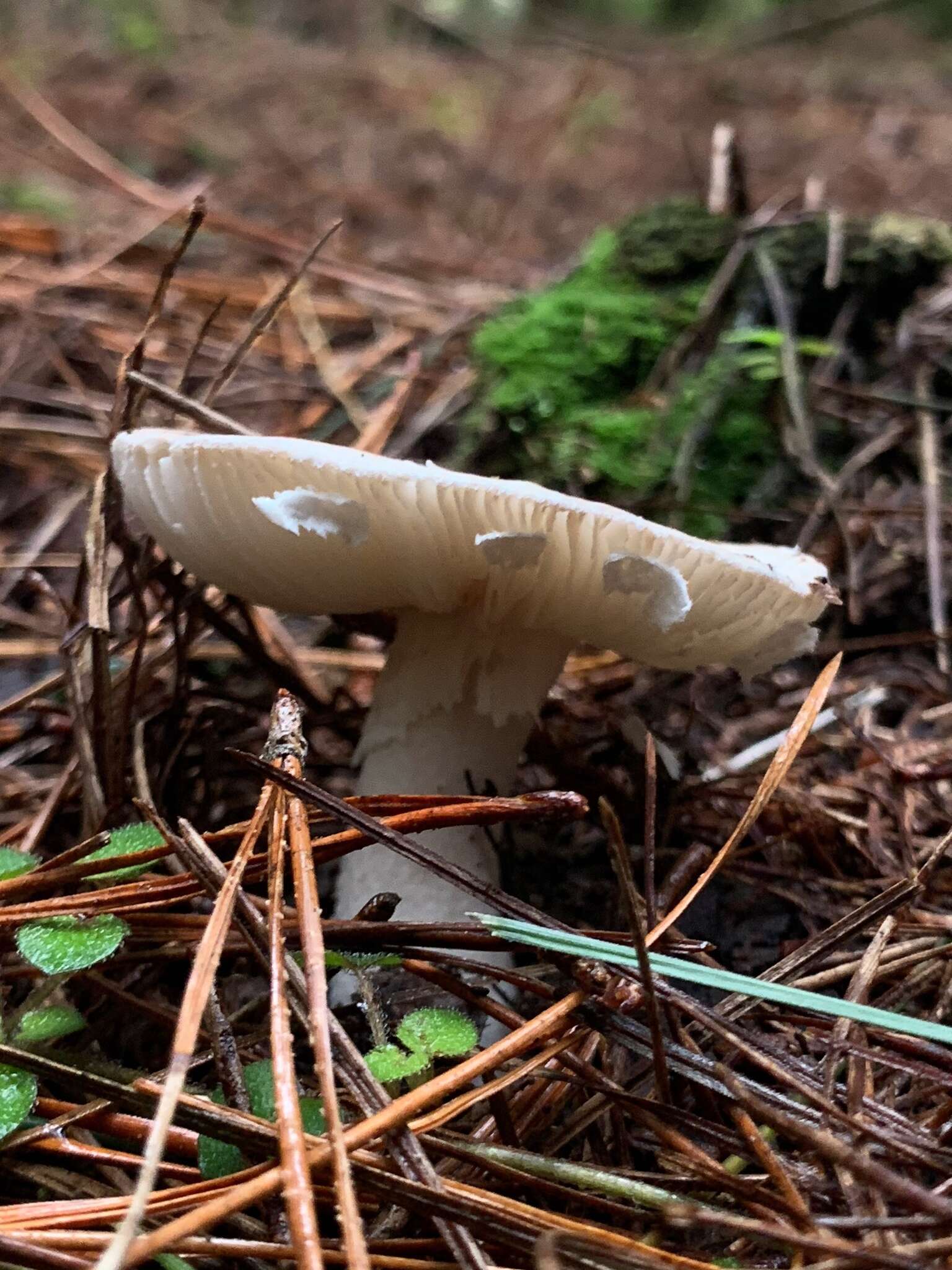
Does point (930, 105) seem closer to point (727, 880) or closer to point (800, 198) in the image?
point (800, 198)

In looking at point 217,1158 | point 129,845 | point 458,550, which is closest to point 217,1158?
point 217,1158

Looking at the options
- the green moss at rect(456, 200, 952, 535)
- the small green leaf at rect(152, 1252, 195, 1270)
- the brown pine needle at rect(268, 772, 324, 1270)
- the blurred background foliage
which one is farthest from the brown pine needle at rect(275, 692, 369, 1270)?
the blurred background foliage

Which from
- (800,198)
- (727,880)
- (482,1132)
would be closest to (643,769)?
(727,880)

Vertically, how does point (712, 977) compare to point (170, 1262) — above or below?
above

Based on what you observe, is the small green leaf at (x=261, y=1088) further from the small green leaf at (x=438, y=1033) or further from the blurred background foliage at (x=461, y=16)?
the blurred background foliage at (x=461, y=16)

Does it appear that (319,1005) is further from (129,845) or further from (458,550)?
(458,550)

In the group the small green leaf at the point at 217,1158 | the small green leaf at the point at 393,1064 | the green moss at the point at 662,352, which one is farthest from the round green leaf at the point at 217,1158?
the green moss at the point at 662,352
